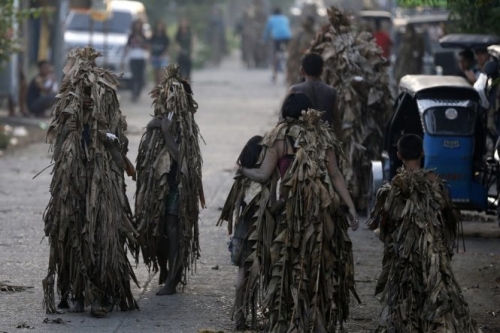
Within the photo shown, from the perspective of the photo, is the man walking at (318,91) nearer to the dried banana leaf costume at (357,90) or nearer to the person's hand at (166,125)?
the dried banana leaf costume at (357,90)

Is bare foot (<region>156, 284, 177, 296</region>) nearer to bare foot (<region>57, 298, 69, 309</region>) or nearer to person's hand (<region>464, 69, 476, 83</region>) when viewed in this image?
bare foot (<region>57, 298, 69, 309</region>)

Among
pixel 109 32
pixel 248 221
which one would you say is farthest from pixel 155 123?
pixel 109 32

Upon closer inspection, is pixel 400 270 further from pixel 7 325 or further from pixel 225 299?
pixel 7 325

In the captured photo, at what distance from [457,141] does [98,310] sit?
4148 millimetres

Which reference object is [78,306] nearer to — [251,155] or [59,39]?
[251,155]

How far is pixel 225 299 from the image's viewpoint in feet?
31.0

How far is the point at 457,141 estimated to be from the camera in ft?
36.9

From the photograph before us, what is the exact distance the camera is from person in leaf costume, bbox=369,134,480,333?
7.66m

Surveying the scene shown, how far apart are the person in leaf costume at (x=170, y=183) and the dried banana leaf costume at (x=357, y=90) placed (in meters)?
3.85

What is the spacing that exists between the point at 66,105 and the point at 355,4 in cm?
3997

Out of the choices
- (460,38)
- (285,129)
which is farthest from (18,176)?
(285,129)

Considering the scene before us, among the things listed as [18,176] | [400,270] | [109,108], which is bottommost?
[18,176]

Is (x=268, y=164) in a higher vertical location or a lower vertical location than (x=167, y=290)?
higher

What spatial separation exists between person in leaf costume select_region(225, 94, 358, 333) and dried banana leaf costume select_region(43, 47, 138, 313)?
1162 mm
